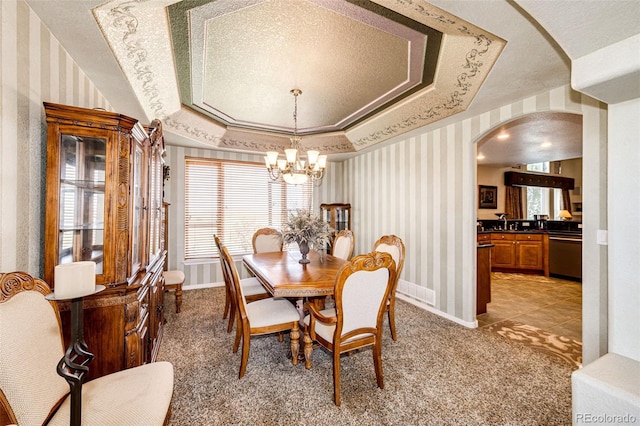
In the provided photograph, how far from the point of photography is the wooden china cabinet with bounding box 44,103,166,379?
4.85 feet

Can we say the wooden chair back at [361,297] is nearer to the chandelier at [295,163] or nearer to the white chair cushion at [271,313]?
the white chair cushion at [271,313]

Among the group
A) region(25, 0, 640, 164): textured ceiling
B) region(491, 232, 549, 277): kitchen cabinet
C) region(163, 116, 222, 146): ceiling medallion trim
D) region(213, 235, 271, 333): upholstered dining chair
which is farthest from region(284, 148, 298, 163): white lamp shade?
region(491, 232, 549, 277): kitchen cabinet

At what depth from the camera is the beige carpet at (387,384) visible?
1.70 metres

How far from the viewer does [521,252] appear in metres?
5.79

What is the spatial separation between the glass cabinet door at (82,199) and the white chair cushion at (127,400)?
2.25ft

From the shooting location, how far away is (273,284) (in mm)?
2062

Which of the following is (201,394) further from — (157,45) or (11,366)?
(157,45)

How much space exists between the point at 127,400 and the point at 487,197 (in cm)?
788

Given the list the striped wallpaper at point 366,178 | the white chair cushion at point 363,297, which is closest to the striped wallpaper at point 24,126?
the striped wallpaper at point 366,178

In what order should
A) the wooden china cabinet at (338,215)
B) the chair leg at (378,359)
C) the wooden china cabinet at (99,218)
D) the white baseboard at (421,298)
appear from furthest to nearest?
the wooden china cabinet at (338,215) < the white baseboard at (421,298) < the chair leg at (378,359) < the wooden china cabinet at (99,218)

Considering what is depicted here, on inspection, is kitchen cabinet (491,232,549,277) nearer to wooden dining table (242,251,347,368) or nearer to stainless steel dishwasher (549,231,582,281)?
stainless steel dishwasher (549,231,582,281)

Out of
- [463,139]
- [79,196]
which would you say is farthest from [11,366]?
[463,139]

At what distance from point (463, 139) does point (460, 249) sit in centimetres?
133

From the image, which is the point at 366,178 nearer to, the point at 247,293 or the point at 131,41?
the point at 247,293
